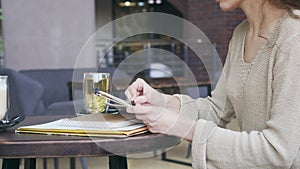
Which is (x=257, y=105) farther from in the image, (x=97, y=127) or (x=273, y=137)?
(x=97, y=127)

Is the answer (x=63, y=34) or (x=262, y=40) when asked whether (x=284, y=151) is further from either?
(x=63, y=34)

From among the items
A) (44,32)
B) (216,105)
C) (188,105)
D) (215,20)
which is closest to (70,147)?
(188,105)

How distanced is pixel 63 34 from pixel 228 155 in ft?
15.0

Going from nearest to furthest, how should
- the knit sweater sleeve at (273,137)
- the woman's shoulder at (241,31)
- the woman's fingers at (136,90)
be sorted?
the knit sweater sleeve at (273,137) < the woman's fingers at (136,90) < the woman's shoulder at (241,31)

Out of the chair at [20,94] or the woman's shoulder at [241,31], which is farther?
the chair at [20,94]

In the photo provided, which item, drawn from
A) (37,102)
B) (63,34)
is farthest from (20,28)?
(37,102)

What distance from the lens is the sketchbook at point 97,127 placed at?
1024 mm

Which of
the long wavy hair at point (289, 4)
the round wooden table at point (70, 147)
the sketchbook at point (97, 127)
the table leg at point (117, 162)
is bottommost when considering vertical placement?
the table leg at point (117, 162)

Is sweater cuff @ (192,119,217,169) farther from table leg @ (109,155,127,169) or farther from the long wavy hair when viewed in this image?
the long wavy hair

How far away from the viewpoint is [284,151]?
924 mm

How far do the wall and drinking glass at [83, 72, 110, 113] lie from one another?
147 inches

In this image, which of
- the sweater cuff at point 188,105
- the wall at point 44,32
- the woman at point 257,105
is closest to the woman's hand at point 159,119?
the woman at point 257,105

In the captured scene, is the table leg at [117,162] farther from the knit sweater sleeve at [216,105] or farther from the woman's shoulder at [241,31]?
the woman's shoulder at [241,31]

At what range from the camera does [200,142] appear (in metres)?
0.99
